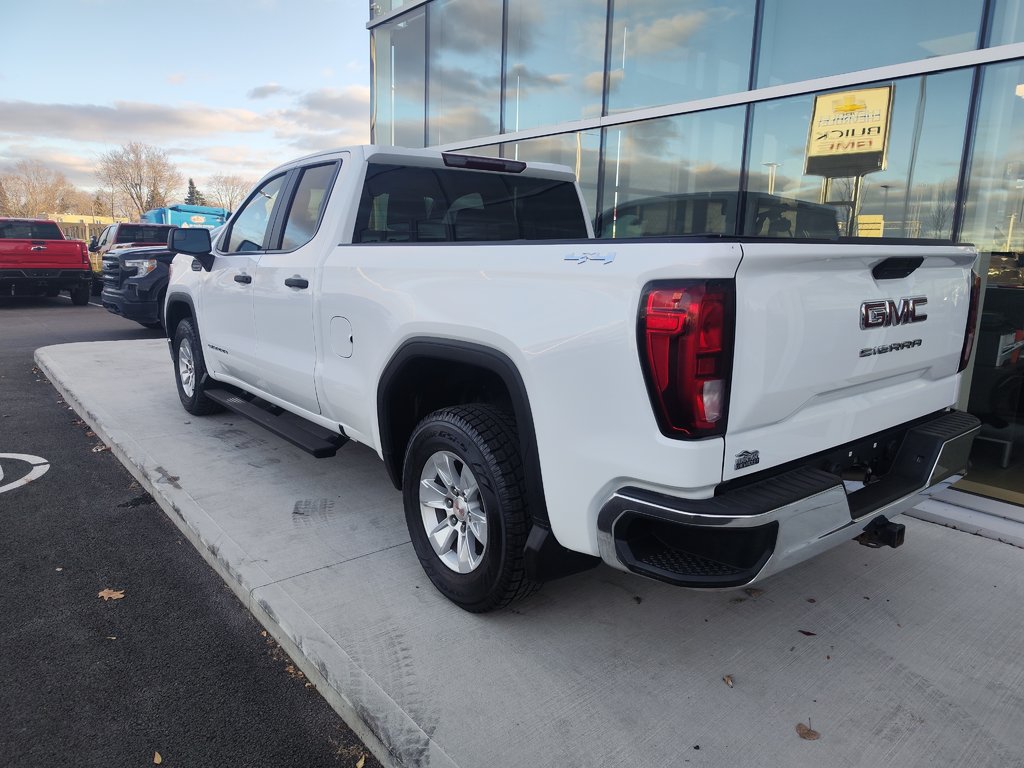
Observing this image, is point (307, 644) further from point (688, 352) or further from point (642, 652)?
point (688, 352)

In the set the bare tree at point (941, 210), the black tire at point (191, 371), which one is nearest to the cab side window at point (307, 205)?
the black tire at point (191, 371)

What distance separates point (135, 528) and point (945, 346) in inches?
164

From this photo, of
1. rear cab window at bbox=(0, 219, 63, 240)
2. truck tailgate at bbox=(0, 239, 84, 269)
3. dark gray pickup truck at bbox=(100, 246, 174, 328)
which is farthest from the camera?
rear cab window at bbox=(0, 219, 63, 240)

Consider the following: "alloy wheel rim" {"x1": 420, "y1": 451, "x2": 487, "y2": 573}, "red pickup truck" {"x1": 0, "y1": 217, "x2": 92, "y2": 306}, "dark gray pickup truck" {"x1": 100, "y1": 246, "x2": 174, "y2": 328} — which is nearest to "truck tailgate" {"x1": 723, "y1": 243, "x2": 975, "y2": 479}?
"alloy wheel rim" {"x1": 420, "y1": 451, "x2": 487, "y2": 573}

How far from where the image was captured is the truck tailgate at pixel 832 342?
2.05 meters

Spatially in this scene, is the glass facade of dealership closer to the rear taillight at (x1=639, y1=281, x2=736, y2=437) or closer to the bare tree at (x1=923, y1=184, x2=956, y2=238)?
the bare tree at (x1=923, y1=184, x2=956, y2=238)

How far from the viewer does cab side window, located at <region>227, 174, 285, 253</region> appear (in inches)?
176

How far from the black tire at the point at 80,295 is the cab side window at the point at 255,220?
14.2 metres

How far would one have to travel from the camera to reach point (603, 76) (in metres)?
8.27

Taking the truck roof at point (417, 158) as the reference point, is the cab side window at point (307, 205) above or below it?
below

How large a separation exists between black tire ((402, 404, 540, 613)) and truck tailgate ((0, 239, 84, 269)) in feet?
51.3

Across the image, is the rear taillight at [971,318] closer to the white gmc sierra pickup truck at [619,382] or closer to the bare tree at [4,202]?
the white gmc sierra pickup truck at [619,382]

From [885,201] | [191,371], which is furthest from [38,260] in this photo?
[885,201]

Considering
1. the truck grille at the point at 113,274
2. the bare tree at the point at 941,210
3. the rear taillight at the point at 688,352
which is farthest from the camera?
the truck grille at the point at 113,274
